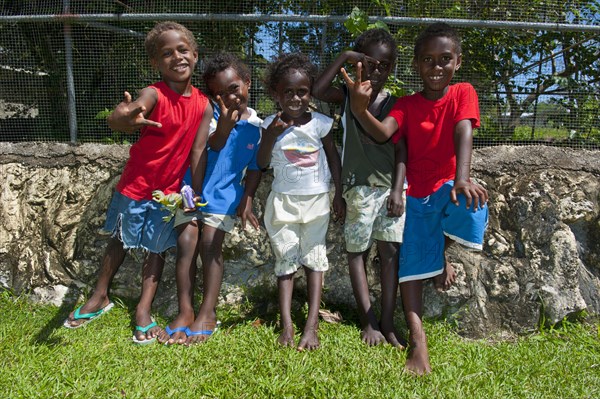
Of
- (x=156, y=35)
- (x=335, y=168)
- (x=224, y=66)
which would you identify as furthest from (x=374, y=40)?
(x=156, y=35)

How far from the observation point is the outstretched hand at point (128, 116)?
262 centimetres

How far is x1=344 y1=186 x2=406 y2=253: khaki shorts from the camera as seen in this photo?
9.62 feet

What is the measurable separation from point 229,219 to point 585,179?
240 centimetres

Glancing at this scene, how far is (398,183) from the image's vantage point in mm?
2850

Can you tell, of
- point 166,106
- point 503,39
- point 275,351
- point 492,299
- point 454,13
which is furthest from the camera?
point 503,39

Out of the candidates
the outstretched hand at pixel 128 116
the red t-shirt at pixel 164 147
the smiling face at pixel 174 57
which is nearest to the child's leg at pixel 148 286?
the red t-shirt at pixel 164 147

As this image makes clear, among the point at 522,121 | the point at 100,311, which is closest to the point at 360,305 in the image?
the point at 100,311

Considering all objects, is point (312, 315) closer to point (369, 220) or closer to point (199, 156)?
point (369, 220)

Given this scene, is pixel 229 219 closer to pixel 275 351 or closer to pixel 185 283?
pixel 185 283

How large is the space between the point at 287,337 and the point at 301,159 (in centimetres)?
103

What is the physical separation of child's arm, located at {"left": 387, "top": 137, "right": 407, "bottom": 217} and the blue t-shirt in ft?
2.75

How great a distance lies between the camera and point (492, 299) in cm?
327

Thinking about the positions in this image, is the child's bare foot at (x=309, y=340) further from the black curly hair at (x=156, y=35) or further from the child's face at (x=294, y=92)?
the black curly hair at (x=156, y=35)

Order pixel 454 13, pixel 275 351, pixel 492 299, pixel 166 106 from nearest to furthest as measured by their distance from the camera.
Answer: pixel 275 351 < pixel 166 106 < pixel 492 299 < pixel 454 13
